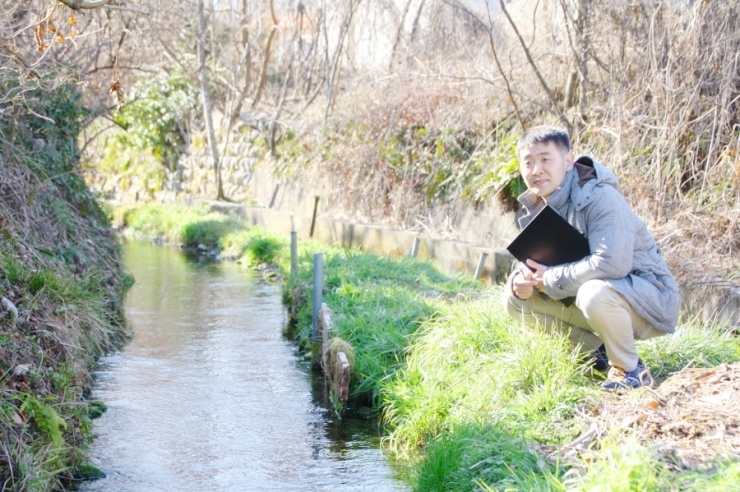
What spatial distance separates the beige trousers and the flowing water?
1.42 metres

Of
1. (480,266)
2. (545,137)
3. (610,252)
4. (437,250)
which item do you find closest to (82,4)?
(545,137)

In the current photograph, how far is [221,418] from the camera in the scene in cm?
680

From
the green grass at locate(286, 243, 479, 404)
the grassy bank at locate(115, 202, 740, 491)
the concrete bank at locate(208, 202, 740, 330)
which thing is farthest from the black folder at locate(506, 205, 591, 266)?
the concrete bank at locate(208, 202, 740, 330)

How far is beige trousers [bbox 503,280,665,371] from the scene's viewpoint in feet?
16.0

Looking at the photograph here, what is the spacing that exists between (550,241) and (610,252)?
1.31 ft

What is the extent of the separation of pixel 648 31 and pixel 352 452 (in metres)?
6.56

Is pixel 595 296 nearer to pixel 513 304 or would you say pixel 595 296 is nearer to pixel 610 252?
pixel 610 252

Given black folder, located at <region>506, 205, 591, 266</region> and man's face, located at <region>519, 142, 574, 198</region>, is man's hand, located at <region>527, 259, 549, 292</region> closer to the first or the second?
black folder, located at <region>506, 205, 591, 266</region>

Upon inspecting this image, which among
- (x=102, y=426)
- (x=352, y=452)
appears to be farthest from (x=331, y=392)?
(x=102, y=426)

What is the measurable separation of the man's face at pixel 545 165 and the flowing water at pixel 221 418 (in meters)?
1.99

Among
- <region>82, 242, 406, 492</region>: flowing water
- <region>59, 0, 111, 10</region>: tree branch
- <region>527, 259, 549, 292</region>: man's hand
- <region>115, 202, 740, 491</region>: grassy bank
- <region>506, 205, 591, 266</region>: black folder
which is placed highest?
<region>59, 0, 111, 10</region>: tree branch

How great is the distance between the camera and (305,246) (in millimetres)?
13734

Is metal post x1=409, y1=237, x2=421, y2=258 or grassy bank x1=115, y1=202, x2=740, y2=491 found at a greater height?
metal post x1=409, y1=237, x2=421, y2=258

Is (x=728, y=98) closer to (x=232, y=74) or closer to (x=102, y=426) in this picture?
(x=102, y=426)
